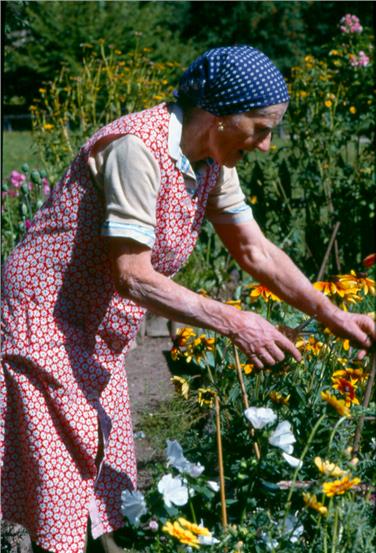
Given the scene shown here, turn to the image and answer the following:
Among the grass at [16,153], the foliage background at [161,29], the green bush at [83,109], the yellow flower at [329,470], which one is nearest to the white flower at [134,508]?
the yellow flower at [329,470]

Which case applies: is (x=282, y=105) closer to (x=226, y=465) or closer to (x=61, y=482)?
(x=226, y=465)

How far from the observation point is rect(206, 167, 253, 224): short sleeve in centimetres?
231

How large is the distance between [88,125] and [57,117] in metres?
0.45

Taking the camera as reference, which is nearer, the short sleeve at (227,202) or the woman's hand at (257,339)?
the woman's hand at (257,339)

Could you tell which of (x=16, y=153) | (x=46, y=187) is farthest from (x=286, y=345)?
(x=16, y=153)

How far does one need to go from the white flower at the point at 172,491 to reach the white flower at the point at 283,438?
206 millimetres

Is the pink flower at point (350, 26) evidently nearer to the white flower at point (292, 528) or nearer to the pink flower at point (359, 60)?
the pink flower at point (359, 60)

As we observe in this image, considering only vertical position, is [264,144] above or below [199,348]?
above

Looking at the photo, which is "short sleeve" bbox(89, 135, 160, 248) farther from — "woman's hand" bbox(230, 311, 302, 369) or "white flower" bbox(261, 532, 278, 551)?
"white flower" bbox(261, 532, 278, 551)

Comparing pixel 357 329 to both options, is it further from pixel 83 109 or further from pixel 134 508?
pixel 83 109

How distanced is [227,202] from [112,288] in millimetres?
409

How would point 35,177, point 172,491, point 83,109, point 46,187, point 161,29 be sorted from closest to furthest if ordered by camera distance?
point 172,491
point 35,177
point 46,187
point 83,109
point 161,29

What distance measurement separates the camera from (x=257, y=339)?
1.85 metres

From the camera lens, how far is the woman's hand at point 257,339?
1852mm
